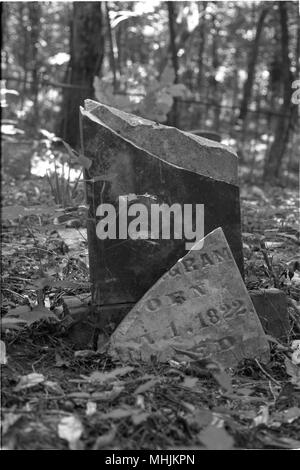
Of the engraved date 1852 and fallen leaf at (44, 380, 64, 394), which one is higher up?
the engraved date 1852

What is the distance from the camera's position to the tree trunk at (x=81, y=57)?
8.20 meters

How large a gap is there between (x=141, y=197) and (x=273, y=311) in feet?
3.05

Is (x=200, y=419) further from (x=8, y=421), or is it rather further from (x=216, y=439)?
(x=8, y=421)

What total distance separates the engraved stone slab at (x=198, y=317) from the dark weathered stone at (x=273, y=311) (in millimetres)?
262

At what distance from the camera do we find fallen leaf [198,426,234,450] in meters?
1.94

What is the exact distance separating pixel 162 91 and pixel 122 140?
3.84 metres

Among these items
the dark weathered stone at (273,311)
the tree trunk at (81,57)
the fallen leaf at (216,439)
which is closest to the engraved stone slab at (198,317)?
the dark weathered stone at (273,311)

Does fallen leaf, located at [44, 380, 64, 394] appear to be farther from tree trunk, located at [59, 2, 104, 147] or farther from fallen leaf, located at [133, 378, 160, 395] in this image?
tree trunk, located at [59, 2, 104, 147]

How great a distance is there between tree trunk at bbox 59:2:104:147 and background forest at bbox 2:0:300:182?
1cm

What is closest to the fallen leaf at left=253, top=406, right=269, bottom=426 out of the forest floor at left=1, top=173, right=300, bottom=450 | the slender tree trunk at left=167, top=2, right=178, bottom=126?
the forest floor at left=1, top=173, right=300, bottom=450

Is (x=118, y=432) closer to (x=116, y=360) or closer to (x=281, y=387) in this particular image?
(x=116, y=360)

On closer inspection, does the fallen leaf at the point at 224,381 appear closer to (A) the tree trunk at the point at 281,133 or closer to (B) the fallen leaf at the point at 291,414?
(B) the fallen leaf at the point at 291,414

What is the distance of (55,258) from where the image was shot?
3832mm

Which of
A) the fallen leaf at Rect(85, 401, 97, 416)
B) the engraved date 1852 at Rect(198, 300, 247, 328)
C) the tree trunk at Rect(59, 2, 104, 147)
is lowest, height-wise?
the fallen leaf at Rect(85, 401, 97, 416)
